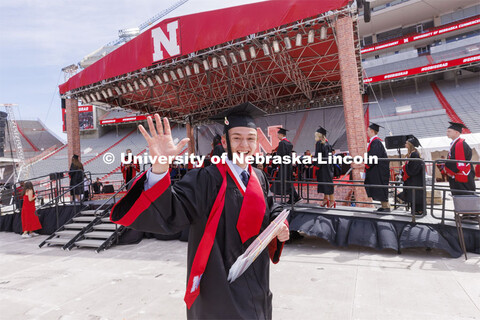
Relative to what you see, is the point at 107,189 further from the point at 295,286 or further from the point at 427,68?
the point at 427,68

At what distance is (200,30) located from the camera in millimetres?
8594

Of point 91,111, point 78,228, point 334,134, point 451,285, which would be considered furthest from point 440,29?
point 91,111

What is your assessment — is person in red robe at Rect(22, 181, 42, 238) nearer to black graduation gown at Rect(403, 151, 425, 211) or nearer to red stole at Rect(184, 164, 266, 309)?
red stole at Rect(184, 164, 266, 309)

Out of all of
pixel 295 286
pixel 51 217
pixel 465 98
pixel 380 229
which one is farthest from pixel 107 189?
pixel 465 98

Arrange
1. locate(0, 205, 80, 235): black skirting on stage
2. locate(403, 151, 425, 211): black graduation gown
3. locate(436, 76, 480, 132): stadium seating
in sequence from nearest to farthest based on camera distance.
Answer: locate(403, 151, 425, 211): black graduation gown, locate(0, 205, 80, 235): black skirting on stage, locate(436, 76, 480, 132): stadium seating

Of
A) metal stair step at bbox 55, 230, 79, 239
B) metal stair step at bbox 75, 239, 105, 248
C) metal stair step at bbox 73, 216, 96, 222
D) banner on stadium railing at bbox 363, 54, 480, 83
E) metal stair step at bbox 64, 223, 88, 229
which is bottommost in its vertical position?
metal stair step at bbox 75, 239, 105, 248

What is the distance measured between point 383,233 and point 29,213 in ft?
29.4

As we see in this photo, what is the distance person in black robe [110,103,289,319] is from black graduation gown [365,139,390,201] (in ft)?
14.4

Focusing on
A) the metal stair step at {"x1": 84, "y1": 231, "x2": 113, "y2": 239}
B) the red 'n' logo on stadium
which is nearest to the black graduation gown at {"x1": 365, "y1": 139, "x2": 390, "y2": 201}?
the metal stair step at {"x1": 84, "y1": 231, "x2": 113, "y2": 239}

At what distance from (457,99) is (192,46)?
21.5 metres

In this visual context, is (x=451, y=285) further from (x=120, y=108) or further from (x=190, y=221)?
(x=120, y=108)

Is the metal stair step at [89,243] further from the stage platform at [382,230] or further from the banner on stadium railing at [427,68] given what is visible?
the banner on stadium railing at [427,68]

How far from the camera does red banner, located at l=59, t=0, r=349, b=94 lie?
7.26 m

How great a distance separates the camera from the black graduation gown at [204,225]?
122 cm
